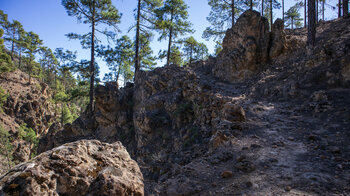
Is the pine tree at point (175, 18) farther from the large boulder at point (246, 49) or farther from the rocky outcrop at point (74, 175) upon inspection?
the rocky outcrop at point (74, 175)

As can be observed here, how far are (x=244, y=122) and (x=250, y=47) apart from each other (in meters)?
7.60

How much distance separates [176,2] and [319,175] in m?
19.2

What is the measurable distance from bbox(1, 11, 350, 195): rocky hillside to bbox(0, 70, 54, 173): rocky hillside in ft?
64.1

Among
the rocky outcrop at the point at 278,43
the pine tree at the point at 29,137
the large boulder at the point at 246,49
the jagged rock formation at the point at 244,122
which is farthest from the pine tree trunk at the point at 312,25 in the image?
the pine tree at the point at 29,137

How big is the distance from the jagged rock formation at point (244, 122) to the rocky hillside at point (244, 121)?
3 cm

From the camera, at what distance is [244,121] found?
625 cm

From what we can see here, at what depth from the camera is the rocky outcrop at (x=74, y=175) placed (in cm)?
225

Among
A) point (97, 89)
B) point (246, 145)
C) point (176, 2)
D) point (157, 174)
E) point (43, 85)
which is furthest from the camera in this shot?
point (43, 85)

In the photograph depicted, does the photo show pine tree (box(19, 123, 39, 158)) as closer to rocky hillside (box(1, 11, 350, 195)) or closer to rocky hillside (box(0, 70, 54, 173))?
rocky hillside (box(0, 70, 54, 173))

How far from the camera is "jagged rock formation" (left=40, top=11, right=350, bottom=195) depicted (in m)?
3.66

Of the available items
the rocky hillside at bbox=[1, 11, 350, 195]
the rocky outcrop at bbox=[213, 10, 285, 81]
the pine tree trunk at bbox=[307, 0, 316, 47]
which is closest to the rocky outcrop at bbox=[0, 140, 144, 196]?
the rocky hillside at bbox=[1, 11, 350, 195]

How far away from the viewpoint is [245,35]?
12.6 m

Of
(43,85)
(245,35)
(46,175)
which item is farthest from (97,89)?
(43,85)

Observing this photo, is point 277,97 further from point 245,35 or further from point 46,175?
point 46,175
